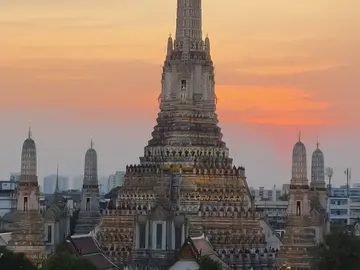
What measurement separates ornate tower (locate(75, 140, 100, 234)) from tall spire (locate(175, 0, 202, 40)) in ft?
42.7

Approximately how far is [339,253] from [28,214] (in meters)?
20.4

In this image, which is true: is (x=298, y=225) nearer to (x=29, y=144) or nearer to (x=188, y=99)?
(x=188, y=99)

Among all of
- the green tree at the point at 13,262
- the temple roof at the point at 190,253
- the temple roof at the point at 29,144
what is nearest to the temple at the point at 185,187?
the temple roof at the point at 190,253

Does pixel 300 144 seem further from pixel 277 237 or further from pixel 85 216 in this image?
pixel 85 216

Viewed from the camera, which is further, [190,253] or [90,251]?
[90,251]

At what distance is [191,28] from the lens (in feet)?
290

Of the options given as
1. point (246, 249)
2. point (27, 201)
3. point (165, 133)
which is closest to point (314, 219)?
point (246, 249)

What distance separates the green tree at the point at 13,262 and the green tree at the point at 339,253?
45.5 ft

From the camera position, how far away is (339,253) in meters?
68.9

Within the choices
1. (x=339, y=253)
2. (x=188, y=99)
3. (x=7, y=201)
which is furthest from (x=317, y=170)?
(x=7, y=201)

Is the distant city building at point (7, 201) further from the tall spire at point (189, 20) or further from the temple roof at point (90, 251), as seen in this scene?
the temple roof at point (90, 251)

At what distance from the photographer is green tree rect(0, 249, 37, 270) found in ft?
231

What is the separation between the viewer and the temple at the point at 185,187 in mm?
82500

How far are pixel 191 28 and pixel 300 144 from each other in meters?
11.6
